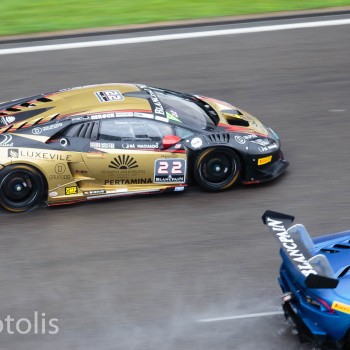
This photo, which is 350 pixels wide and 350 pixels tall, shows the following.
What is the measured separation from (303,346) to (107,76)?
27.8 feet

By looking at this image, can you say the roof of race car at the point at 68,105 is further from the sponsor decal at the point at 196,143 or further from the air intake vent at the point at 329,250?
the air intake vent at the point at 329,250

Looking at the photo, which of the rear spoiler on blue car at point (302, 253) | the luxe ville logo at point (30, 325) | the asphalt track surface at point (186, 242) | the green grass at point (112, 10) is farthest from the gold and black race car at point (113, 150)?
the green grass at point (112, 10)

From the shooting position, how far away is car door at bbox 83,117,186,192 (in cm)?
1059

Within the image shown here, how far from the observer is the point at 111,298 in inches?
A: 346

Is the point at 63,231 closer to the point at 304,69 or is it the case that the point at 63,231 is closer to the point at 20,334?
the point at 20,334

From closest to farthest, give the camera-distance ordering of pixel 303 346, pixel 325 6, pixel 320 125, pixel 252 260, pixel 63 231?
pixel 303 346, pixel 252 260, pixel 63 231, pixel 320 125, pixel 325 6

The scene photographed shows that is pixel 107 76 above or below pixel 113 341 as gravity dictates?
above

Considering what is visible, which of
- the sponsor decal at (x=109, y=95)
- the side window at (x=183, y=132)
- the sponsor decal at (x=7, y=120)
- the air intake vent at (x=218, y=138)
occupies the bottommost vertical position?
the air intake vent at (x=218, y=138)

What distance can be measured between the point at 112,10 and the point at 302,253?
12.0m

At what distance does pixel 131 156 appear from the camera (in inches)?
418

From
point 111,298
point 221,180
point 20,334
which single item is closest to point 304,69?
point 221,180

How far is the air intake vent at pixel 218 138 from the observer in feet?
35.6

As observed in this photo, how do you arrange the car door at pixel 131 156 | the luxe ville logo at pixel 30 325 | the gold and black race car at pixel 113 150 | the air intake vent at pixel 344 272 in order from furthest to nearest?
the car door at pixel 131 156
the gold and black race car at pixel 113 150
the luxe ville logo at pixel 30 325
the air intake vent at pixel 344 272

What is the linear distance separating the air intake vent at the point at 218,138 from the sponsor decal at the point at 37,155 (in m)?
1.85
